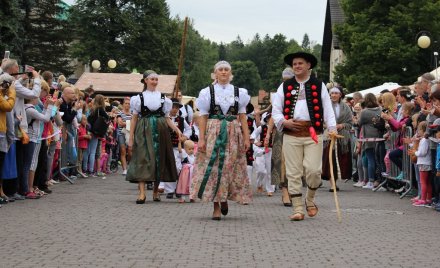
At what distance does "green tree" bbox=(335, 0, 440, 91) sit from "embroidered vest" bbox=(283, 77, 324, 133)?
39712 millimetres

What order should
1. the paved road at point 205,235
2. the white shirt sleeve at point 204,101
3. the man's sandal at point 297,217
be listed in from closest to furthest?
the paved road at point 205,235
the man's sandal at point 297,217
the white shirt sleeve at point 204,101

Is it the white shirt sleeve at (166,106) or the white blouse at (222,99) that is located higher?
the white blouse at (222,99)


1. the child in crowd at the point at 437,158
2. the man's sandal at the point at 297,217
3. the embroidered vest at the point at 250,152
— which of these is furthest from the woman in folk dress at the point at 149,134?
the child in crowd at the point at 437,158

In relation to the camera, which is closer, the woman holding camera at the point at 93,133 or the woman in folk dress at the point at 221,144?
the woman in folk dress at the point at 221,144

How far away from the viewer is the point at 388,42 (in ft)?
172

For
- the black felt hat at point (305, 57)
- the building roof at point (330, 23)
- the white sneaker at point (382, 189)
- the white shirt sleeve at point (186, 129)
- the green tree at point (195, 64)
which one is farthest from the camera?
the green tree at point (195, 64)

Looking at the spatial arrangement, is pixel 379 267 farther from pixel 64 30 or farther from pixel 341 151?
pixel 64 30

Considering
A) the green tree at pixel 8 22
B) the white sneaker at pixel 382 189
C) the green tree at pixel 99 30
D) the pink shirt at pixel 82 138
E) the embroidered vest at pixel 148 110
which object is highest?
the green tree at pixel 99 30

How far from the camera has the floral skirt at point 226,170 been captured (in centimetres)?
1295

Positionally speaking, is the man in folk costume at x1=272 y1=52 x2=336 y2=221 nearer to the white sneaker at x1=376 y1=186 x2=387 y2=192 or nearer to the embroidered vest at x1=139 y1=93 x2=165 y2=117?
the embroidered vest at x1=139 y1=93 x2=165 y2=117

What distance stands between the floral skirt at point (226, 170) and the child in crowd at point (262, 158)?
4.99m

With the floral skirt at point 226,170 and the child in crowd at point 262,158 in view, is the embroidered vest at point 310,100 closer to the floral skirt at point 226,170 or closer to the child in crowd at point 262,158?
the floral skirt at point 226,170

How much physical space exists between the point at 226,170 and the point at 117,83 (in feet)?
130

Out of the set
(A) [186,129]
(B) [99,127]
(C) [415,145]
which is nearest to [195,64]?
(B) [99,127]
